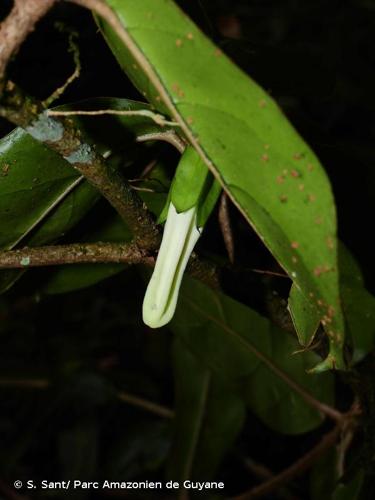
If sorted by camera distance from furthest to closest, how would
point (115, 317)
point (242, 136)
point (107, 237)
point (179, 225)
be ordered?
point (115, 317) < point (107, 237) < point (179, 225) < point (242, 136)

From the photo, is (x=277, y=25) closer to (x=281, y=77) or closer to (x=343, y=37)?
(x=343, y=37)

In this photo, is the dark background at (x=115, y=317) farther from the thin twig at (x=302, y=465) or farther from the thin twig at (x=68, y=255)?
the thin twig at (x=302, y=465)

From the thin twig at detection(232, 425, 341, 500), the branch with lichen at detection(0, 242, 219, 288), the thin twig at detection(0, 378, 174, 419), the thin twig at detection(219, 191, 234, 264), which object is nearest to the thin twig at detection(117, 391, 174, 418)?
the thin twig at detection(0, 378, 174, 419)

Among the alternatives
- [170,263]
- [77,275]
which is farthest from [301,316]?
[77,275]

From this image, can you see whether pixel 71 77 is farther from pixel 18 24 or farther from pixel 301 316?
pixel 301 316

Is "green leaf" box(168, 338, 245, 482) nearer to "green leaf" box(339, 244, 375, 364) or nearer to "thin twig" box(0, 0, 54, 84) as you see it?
"green leaf" box(339, 244, 375, 364)

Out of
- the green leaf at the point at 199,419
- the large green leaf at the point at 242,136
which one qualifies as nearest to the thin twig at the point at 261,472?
the green leaf at the point at 199,419
